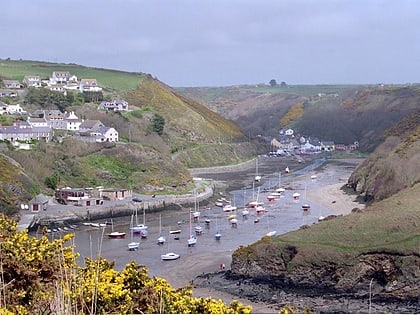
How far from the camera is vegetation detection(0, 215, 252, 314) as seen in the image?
5.93 meters

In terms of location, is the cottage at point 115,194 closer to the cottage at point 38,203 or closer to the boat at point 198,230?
the cottage at point 38,203

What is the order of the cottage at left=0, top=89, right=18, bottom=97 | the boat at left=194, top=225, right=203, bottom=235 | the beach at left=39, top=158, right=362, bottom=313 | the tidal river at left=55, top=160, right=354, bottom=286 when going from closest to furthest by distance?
1. the beach at left=39, top=158, right=362, bottom=313
2. the tidal river at left=55, top=160, right=354, bottom=286
3. the boat at left=194, top=225, right=203, bottom=235
4. the cottage at left=0, top=89, right=18, bottom=97

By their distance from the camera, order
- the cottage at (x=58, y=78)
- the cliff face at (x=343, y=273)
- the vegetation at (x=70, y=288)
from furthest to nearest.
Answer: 1. the cottage at (x=58, y=78)
2. the cliff face at (x=343, y=273)
3. the vegetation at (x=70, y=288)

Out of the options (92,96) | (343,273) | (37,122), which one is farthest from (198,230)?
(92,96)

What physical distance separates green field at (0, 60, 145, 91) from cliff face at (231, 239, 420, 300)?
56008mm

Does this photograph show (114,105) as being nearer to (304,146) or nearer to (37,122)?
(37,122)

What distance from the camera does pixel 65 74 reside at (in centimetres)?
7731

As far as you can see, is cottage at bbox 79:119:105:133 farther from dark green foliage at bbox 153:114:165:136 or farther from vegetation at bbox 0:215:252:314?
vegetation at bbox 0:215:252:314

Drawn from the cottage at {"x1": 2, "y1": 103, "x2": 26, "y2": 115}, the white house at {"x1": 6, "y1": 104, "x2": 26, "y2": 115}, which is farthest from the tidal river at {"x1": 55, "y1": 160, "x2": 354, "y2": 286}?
the white house at {"x1": 6, "y1": 104, "x2": 26, "y2": 115}

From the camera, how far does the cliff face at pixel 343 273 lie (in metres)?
23.5

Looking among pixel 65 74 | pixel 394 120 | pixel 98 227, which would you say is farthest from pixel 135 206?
pixel 394 120

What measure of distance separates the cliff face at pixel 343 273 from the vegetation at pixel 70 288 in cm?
1759

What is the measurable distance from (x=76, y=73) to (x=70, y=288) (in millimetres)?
84306

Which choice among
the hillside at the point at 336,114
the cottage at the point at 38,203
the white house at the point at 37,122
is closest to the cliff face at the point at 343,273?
the cottage at the point at 38,203
